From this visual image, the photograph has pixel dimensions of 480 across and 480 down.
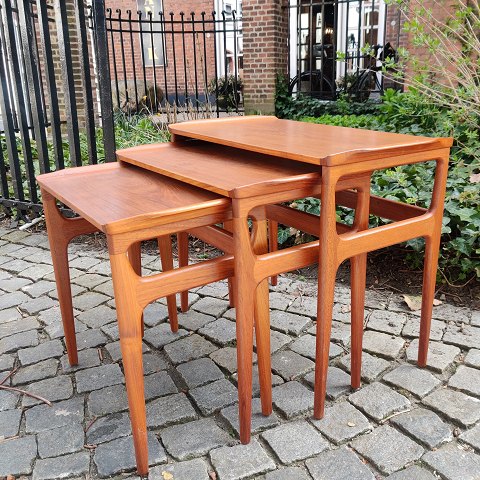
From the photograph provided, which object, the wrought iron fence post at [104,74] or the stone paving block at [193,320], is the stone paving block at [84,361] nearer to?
the stone paving block at [193,320]

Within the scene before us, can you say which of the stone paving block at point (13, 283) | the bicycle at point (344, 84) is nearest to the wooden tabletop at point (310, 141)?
the stone paving block at point (13, 283)

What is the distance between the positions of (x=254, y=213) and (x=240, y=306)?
32 centimetres

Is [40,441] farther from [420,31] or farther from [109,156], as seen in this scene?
[420,31]

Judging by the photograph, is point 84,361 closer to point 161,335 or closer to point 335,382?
point 161,335

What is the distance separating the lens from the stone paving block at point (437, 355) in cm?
238

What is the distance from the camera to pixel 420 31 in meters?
4.06

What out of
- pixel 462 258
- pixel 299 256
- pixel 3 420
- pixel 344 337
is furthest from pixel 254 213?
pixel 462 258

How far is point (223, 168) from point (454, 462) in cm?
135

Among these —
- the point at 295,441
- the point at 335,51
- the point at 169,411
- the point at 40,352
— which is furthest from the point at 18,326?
the point at 335,51

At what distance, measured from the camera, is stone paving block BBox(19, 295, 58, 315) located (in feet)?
10.2

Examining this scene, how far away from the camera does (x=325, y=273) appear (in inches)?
71.4

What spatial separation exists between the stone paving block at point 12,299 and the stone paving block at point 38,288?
49 mm

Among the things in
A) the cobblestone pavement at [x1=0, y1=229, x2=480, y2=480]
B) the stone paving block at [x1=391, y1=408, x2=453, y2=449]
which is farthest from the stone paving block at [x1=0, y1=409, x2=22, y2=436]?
the stone paving block at [x1=391, y1=408, x2=453, y2=449]

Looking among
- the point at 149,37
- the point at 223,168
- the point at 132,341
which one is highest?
the point at 149,37
